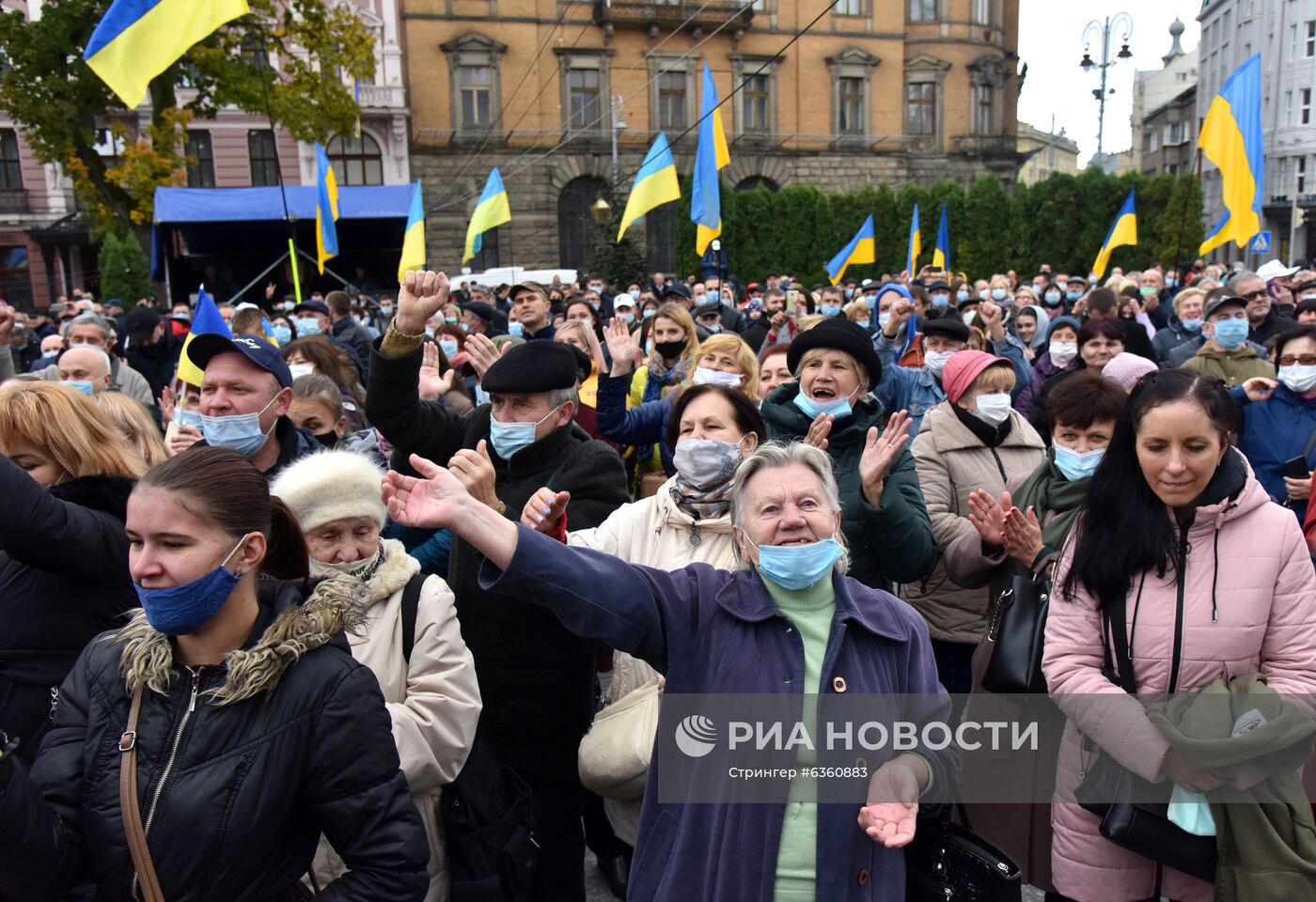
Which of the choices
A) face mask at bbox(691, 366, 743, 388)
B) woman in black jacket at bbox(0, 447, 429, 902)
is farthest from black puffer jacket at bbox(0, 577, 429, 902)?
face mask at bbox(691, 366, 743, 388)

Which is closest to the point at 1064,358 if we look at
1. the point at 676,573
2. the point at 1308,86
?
the point at 676,573

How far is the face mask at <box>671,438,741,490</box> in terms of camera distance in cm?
331

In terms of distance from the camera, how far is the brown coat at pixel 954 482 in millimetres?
4141

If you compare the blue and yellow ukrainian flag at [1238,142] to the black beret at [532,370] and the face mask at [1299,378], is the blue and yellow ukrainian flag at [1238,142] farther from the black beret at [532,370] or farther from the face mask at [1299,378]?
the black beret at [532,370]

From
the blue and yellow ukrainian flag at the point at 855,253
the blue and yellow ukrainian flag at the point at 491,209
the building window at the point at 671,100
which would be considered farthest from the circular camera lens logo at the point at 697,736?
the building window at the point at 671,100

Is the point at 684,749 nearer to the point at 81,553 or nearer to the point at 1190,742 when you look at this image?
the point at 1190,742

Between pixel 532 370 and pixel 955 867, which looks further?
pixel 532 370

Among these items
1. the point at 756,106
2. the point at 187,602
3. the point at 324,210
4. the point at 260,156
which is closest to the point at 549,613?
the point at 187,602

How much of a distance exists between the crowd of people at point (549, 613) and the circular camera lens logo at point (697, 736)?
0.07m

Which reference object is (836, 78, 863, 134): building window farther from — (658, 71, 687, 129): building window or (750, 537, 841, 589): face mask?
(750, 537, 841, 589): face mask

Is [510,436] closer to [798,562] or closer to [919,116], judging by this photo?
[798,562]

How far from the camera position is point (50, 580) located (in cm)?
265

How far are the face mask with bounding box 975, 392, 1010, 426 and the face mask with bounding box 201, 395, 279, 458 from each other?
2895mm

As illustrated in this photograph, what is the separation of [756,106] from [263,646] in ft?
137
